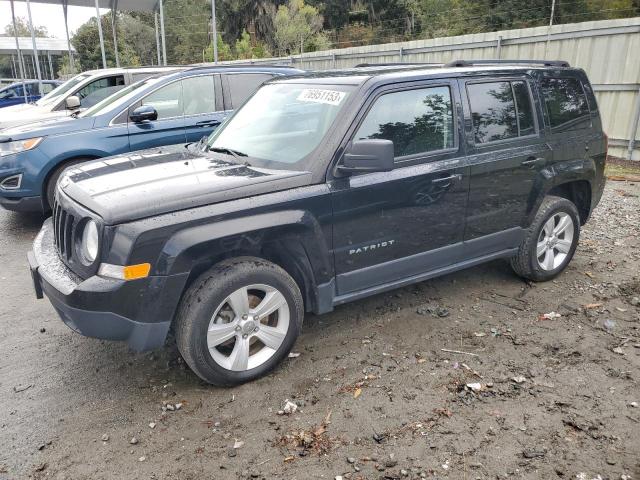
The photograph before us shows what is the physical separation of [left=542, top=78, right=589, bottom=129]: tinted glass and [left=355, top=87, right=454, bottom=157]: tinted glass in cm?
118

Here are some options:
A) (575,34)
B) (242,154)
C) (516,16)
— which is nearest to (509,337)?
(242,154)

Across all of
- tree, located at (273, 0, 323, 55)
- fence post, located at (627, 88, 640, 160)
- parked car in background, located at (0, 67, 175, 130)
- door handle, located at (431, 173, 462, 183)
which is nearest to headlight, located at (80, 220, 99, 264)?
door handle, located at (431, 173, 462, 183)

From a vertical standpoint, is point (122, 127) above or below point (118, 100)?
below

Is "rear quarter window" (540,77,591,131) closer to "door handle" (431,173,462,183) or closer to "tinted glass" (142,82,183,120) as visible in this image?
"door handle" (431,173,462,183)

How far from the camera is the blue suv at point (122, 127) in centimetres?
624

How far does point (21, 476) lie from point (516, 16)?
2837 centimetres

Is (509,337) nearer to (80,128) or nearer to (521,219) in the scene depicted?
(521,219)

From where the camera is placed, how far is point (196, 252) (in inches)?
120

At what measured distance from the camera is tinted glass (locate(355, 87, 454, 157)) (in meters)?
3.72

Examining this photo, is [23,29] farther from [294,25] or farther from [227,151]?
[227,151]

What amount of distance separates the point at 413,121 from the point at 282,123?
0.97m

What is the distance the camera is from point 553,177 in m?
4.61

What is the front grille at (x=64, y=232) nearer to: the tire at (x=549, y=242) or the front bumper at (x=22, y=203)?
the front bumper at (x=22, y=203)

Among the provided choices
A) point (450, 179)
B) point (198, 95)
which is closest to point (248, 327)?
point (450, 179)
